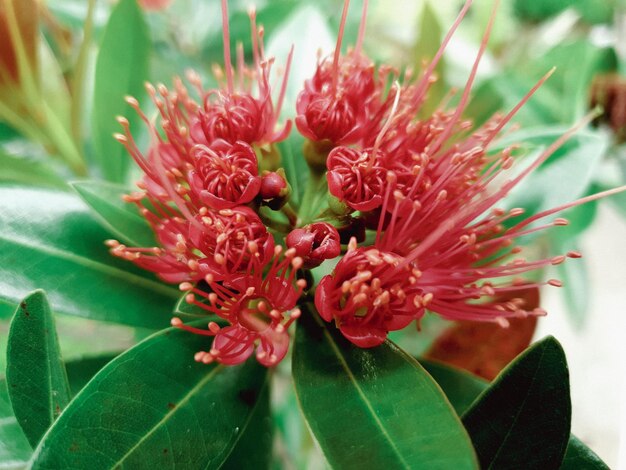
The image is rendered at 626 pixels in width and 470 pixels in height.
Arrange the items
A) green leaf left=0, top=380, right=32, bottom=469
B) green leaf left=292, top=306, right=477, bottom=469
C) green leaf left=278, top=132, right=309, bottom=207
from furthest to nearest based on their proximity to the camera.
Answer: green leaf left=278, top=132, right=309, bottom=207 → green leaf left=0, top=380, right=32, bottom=469 → green leaf left=292, top=306, right=477, bottom=469

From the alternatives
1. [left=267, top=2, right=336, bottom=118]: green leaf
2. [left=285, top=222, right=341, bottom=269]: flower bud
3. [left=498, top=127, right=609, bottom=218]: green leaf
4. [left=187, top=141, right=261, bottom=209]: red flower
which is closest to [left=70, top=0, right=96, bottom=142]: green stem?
[left=267, top=2, right=336, bottom=118]: green leaf

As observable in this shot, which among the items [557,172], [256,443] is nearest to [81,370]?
[256,443]

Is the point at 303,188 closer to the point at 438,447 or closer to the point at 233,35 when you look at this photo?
the point at 438,447


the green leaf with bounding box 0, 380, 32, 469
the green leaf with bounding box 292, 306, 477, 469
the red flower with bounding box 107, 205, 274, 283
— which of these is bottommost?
the green leaf with bounding box 0, 380, 32, 469

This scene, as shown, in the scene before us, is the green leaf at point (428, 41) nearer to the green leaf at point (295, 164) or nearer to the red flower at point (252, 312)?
the green leaf at point (295, 164)

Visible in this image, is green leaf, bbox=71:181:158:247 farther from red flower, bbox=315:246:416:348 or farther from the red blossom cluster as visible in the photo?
red flower, bbox=315:246:416:348

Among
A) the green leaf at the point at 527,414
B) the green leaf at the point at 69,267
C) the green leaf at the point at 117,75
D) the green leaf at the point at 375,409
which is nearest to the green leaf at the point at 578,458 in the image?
the green leaf at the point at 527,414
